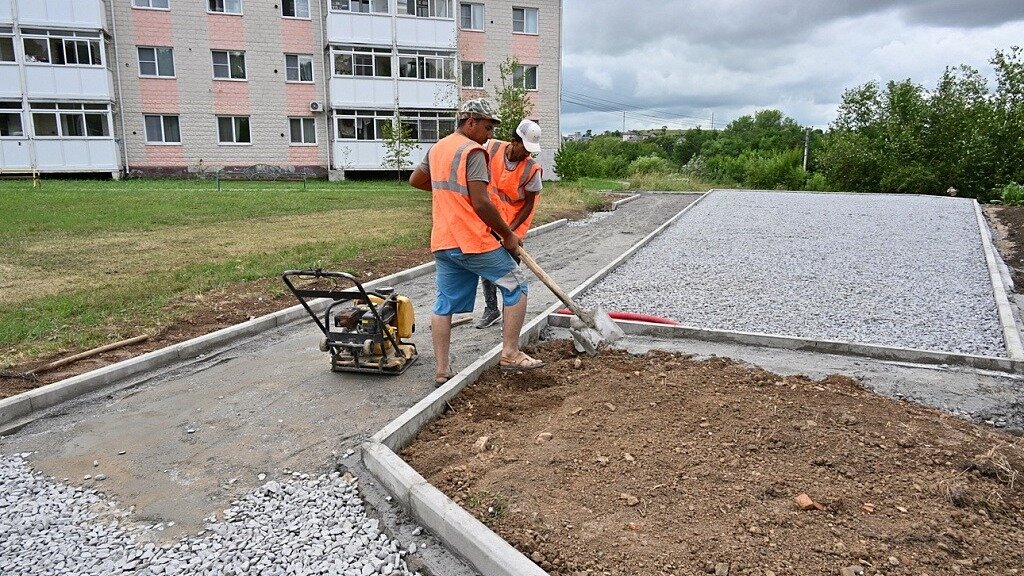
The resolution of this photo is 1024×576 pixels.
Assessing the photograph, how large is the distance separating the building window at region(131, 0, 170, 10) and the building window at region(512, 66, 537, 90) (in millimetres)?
14814

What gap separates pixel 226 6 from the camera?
2752 cm

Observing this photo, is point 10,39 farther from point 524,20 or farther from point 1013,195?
point 1013,195

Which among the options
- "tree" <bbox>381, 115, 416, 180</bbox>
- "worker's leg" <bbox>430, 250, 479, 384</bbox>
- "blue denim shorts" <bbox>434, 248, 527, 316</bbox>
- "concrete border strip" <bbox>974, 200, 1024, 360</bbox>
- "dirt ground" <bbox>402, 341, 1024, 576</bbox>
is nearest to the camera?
"dirt ground" <bbox>402, 341, 1024, 576</bbox>

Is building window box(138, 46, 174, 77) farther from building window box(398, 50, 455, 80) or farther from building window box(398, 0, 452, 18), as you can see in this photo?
building window box(398, 0, 452, 18)

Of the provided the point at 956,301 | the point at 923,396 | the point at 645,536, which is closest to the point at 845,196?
the point at 956,301

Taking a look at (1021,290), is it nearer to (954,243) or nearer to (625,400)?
(954,243)

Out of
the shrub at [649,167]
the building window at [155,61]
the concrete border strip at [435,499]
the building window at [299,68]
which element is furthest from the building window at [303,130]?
the concrete border strip at [435,499]

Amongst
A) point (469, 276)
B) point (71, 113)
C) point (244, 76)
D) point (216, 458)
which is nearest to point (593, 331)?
point (469, 276)

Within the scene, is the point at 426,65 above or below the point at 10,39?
below

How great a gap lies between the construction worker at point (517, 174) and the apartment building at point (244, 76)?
25212 millimetres

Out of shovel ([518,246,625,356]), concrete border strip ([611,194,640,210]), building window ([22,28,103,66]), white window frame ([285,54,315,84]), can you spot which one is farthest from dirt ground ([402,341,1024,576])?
building window ([22,28,103,66])

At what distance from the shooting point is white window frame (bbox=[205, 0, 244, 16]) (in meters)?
27.3

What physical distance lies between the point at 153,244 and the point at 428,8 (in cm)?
2236

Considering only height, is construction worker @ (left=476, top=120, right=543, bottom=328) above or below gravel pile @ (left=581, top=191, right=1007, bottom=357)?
above
